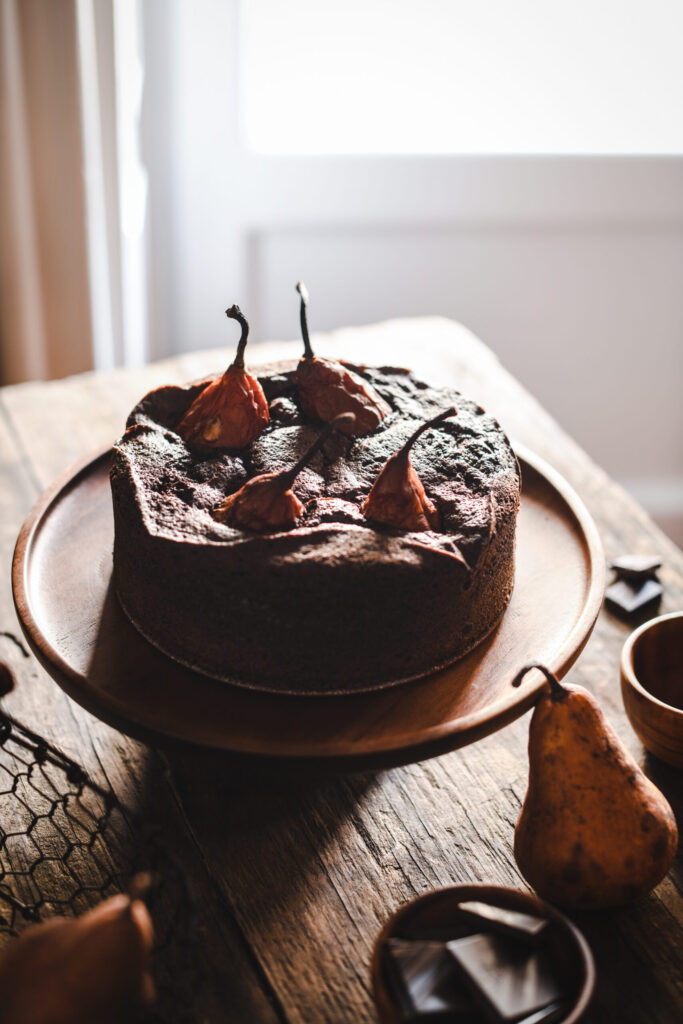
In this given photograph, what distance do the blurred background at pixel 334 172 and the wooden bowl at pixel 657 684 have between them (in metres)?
1.53

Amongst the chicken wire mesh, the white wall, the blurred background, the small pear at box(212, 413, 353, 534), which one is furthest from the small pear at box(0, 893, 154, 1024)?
the white wall

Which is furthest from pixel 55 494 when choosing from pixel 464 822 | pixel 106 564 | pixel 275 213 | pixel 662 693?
pixel 275 213

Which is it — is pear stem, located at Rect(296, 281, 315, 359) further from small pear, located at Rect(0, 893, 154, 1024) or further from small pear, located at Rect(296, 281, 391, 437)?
small pear, located at Rect(0, 893, 154, 1024)

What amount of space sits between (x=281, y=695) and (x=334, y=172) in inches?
68.1

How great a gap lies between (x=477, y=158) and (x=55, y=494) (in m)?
1.60

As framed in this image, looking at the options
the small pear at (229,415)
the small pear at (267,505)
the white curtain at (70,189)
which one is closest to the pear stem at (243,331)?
the small pear at (229,415)

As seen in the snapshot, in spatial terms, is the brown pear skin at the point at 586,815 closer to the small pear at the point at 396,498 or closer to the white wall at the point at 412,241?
the small pear at the point at 396,498

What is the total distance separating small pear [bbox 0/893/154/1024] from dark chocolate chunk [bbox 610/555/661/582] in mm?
868

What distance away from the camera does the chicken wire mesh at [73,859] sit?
A: 2.66ft

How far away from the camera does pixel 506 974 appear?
74cm

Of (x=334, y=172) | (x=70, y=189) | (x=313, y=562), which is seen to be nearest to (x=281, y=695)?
(x=313, y=562)

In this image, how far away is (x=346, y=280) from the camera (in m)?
2.49

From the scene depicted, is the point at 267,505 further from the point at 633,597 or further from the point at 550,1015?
the point at 633,597

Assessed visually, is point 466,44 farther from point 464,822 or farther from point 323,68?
point 464,822
